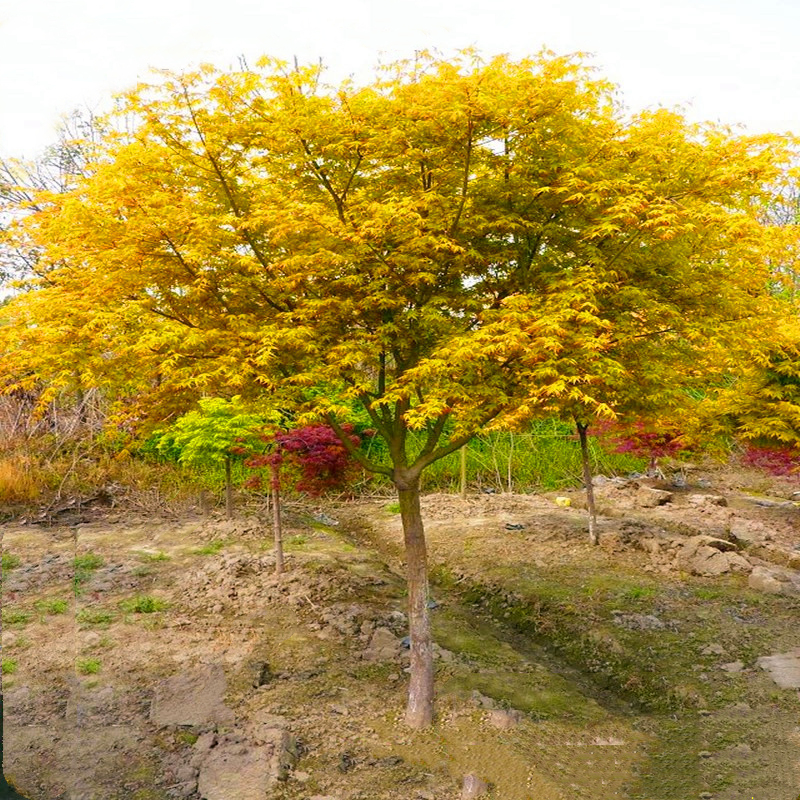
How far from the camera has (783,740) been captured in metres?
6.10

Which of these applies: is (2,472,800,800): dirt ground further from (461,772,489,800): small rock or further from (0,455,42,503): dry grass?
(0,455,42,503): dry grass

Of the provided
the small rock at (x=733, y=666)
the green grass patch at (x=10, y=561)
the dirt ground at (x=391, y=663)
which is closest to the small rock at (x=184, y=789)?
the dirt ground at (x=391, y=663)

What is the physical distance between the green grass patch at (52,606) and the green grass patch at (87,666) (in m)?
1.57

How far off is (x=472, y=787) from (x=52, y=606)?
6051mm

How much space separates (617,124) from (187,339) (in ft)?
12.9

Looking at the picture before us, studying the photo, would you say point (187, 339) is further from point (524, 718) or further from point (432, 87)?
point (524, 718)

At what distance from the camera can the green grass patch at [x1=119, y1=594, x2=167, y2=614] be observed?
877 centimetres

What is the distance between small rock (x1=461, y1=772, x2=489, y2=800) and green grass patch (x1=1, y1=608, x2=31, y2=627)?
18.9 ft

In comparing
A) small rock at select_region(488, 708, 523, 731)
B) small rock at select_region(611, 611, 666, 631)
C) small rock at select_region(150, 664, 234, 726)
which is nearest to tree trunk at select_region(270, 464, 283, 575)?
small rock at select_region(150, 664, 234, 726)

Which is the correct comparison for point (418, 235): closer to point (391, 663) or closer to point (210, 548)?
point (391, 663)

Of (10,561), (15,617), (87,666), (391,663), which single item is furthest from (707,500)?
(10,561)

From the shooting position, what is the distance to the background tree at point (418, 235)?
17.0 ft

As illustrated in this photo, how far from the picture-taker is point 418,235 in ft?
17.7

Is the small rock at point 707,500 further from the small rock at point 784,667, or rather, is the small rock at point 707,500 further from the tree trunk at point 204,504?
the tree trunk at point 204,504
